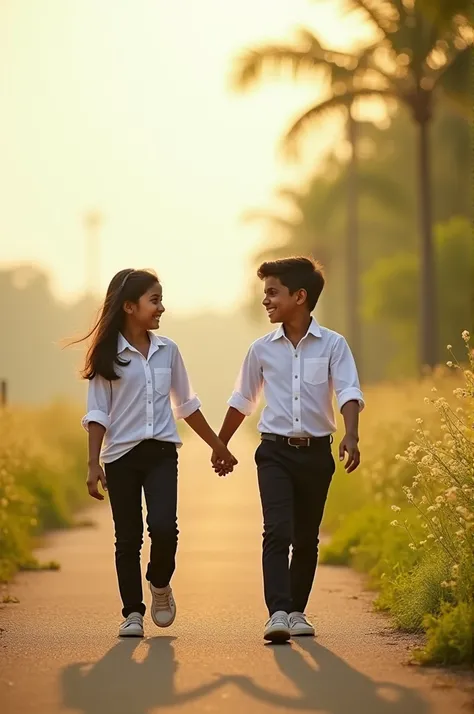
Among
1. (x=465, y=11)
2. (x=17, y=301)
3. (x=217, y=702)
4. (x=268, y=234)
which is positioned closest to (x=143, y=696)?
(x=217, y=702)

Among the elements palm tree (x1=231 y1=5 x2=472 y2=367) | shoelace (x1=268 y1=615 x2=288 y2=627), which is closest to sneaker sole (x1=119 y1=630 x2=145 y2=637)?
shoelace (x1=268 y1=615 x2=288 y2=627)

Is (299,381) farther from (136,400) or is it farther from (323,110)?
(323,110)

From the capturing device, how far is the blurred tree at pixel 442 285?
1907 inches

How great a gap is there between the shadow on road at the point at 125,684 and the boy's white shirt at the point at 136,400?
3.89 feet

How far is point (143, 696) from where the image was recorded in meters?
6.37

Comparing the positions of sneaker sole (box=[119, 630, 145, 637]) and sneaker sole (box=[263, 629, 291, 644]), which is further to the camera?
sneaker sole (box=[119, 630, 145, 637])

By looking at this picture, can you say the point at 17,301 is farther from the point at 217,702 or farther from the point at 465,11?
the point at 217,702

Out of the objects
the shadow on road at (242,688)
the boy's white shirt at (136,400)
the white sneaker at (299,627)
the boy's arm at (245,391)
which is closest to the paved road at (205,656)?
the shadow on road at (242,688)

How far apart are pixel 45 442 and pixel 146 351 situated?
1393cm

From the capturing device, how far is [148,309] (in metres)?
8.52

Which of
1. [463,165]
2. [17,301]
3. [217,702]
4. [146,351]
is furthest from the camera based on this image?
[17,301]

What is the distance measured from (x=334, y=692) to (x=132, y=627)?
79.2 inches

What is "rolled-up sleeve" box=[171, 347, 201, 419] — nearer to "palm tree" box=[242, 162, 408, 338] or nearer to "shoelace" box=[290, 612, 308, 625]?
"shoelace" box=[290, 612, 308, 625]

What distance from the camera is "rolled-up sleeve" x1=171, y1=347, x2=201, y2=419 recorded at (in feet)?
28.3
